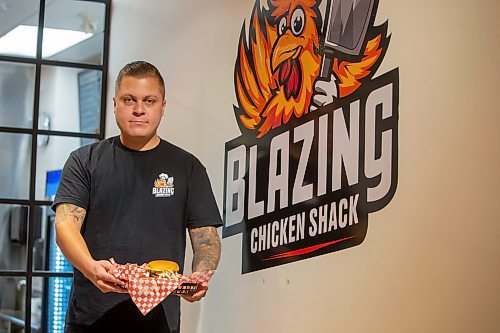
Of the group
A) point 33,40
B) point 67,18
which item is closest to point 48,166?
point 33,40

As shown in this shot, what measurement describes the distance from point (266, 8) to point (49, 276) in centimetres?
217

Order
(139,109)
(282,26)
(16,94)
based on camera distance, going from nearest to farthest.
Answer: (139,109) → (282,26) → (16,94)

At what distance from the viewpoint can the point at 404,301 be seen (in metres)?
2.66

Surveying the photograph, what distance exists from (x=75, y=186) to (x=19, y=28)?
8.91ft

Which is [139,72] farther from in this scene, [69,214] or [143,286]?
[143,286]

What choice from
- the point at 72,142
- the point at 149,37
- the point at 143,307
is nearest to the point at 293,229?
the point at 143,307

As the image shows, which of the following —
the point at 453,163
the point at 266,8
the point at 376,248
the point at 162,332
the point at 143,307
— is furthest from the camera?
the point at 266,8

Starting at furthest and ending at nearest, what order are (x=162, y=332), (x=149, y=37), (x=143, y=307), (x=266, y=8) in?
(x=149, y=37)
(x=266, y=8)
(x=162, y=332)
(x=143, y=307)

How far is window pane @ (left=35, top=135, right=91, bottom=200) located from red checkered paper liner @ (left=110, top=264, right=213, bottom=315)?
272 cm

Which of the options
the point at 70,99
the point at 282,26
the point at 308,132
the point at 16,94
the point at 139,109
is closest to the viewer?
the point at 139,109

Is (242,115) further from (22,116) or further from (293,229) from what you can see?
(22,116)

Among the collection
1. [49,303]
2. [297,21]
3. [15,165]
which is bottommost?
[49,303]

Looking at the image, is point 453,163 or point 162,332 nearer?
point 162,332

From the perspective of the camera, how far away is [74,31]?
5.00 metres
